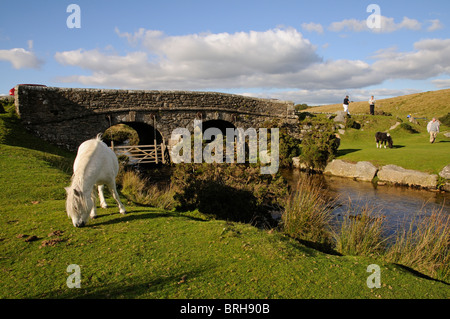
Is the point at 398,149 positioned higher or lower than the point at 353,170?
higher

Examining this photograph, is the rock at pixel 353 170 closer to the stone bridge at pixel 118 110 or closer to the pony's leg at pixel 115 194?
the stone bridge at pixel 118 110

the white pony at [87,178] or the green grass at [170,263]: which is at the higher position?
the white pony at [87,178]

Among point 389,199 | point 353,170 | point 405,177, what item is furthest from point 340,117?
point 389,199

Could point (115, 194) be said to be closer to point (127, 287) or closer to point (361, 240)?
point (127, 287)

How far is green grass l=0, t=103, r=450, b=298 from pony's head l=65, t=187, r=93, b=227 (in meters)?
0.23

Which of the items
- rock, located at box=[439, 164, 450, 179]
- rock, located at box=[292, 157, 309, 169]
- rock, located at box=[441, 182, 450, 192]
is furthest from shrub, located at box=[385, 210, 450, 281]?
rock, located at box=[292, 157, 309, 169]

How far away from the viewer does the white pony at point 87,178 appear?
5879mm

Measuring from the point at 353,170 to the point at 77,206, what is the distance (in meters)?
18.3

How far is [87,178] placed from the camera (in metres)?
6.28

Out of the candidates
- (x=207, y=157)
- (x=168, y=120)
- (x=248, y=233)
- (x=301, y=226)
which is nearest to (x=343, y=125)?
(x=168, y=120)

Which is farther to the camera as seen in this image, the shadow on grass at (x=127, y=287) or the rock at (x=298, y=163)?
the rock at (x=298, y=163)

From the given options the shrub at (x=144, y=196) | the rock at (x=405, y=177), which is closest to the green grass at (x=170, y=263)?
the shrub at (x=144, y=196)

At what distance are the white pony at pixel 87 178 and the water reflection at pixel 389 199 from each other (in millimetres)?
8858

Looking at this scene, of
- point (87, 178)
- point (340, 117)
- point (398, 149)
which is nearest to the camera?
point (87, 178)
